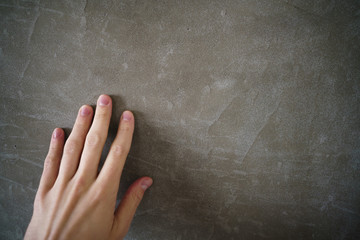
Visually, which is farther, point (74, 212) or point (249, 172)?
point (249, 172)

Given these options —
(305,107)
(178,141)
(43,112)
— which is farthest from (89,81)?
(305,107)

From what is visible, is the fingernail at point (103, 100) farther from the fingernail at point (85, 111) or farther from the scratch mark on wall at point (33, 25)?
the scratch mark on wall at point (33, 25)

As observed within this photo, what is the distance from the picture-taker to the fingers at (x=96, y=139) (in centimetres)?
75

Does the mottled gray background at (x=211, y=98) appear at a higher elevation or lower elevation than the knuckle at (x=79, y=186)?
higher

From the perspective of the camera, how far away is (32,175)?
901 millimetres

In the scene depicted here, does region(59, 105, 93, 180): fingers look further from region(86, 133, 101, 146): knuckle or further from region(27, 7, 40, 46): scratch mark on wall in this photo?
region(27, 7, 40, 46): scratch mark on wall

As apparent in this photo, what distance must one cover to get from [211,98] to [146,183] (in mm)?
528

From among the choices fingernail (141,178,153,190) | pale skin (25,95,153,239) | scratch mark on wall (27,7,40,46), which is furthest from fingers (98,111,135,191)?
scratch mark on wall (27,7,40,46)

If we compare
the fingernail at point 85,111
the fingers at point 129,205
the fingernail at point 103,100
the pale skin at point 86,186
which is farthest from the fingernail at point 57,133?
the fingers at point 129,205

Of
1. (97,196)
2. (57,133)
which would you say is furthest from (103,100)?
(97,196)

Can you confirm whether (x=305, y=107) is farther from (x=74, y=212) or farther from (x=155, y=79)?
(x=74, y=212)

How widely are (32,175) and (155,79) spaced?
0.85 meters

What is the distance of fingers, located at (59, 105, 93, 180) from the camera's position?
770mm

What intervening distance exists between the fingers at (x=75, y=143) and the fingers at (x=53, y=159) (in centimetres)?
8
